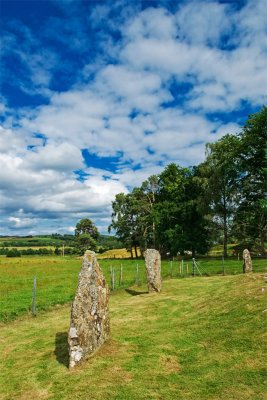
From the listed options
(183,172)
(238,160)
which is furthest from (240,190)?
(183,172)

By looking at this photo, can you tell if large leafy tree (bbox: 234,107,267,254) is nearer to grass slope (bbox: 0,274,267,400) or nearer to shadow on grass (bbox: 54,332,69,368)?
grass slope (bbox: 0,274,267,400)

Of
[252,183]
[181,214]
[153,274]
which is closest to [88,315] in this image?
[153,274]

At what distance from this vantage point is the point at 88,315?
34.4 feet

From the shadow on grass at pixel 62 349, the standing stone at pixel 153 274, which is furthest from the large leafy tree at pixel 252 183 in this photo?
the shadow on grass at pixel 62 349

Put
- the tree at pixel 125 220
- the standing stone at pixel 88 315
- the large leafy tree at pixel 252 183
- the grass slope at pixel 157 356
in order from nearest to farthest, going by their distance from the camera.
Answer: the grass slope at pixel 157 356 < the standing stone at pixel 88 315 < the large leafy tree at pixel 252 183 < the tree at pixel 125 220

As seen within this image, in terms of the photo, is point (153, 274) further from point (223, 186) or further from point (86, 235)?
point (86, 235)

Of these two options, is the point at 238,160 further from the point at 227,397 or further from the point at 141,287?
the point at 227,397

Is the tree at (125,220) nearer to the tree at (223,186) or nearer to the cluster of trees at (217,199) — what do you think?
the cluster of trees at (217,199)

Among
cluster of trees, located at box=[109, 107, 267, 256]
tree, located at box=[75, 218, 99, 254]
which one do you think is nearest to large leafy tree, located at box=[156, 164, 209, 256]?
cluster of trees, located at box=[109, 107, 267, 256]

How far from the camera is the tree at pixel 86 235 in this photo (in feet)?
322

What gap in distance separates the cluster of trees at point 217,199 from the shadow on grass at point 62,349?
30.2 m

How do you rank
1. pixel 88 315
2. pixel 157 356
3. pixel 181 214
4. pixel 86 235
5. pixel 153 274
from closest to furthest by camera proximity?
pixel 157 356 → pixel 88 315 → pixel 153 274 → pixel 181 214 → pixel 86 235

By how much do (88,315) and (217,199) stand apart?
42.9 m

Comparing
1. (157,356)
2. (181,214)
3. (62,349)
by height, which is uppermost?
(181,214)
